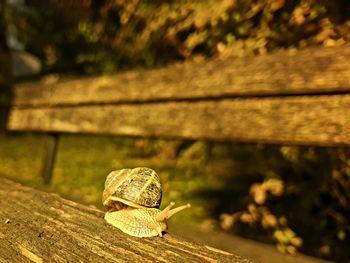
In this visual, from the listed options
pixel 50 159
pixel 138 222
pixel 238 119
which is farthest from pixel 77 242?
pixel 50 159

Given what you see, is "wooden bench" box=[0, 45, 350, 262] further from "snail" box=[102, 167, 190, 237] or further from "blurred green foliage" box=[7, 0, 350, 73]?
"blurred green foliage" box=[7, 0, 350, 73]

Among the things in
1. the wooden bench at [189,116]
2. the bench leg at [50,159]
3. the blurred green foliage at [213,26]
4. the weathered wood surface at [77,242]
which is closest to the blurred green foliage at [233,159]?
the blurred green foliage at [213,26]

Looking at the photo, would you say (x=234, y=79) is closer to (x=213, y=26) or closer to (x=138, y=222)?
(x=213, y=26)

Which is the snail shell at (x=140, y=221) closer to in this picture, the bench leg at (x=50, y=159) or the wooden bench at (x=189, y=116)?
the wooden bench at (x=189, y=116)

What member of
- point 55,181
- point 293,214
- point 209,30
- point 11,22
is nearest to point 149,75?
point 209,30

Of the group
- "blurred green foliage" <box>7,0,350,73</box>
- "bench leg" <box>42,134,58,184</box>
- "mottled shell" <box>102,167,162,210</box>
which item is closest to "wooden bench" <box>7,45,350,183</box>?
"blurred green foliage" <box>7,0,350,73</box>

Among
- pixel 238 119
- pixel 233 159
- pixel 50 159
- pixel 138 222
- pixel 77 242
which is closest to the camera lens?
pixel 77 242
